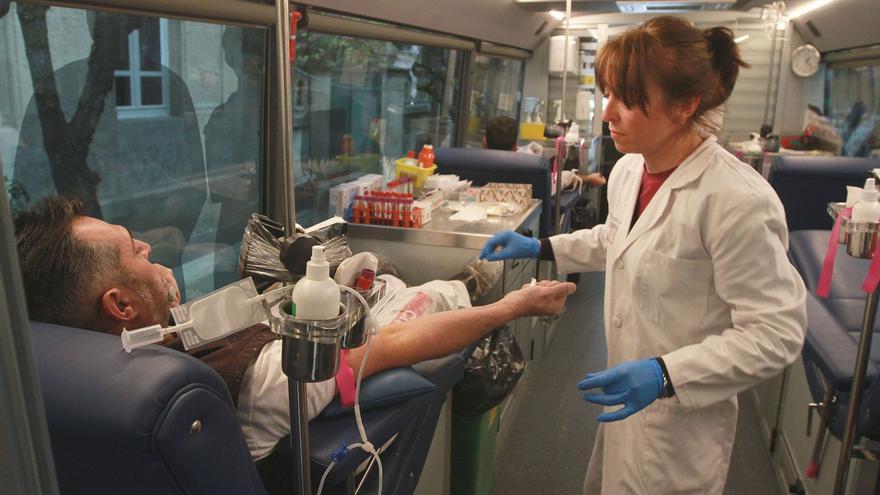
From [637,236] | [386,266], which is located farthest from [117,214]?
Result: [637,236]

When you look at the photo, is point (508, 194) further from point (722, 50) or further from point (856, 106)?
point (856, 106)

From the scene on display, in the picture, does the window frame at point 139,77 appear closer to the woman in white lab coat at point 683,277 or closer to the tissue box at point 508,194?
the woman in white lab coat at point 683,277

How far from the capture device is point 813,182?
3.77 meters

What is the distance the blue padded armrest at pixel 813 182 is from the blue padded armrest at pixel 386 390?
9.32 feet

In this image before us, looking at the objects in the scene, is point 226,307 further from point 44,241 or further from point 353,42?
point 353,42

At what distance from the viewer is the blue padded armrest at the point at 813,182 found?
3.68 meters

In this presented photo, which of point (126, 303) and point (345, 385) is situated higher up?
point (126, 303)

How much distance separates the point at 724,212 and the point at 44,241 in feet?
4.67

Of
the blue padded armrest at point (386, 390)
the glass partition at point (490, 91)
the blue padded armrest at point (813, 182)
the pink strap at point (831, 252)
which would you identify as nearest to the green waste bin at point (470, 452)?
the blue padded armrest at point (386, 390)

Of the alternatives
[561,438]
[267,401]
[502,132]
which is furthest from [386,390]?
[502,132]

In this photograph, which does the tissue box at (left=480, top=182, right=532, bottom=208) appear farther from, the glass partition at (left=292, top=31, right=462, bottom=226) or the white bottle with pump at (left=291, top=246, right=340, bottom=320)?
the white bottle with pump at (left=291, top=246, right=340, bottom=320)

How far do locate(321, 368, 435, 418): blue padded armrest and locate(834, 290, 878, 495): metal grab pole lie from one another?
113cm

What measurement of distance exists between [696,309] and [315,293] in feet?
3.45

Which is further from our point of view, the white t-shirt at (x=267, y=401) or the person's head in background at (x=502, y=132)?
the person's head in background at (x=502, y=132)
